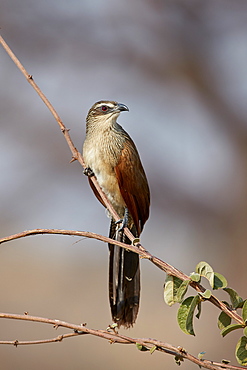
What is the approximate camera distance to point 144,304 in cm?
604

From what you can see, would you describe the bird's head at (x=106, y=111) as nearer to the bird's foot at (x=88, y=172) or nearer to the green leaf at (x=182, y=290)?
the bird's foot at (x=88, y=172)

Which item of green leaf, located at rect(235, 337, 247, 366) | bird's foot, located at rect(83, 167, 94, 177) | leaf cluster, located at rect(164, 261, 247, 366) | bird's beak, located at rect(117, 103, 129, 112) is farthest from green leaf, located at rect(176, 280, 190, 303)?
bird's beak, located at rect(117, 103, 129, 112)

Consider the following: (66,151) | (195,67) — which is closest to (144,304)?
(66,151)

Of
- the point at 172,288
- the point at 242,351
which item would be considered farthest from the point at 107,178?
the point at 242,351

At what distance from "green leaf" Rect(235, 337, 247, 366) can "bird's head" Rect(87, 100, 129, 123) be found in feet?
5.20

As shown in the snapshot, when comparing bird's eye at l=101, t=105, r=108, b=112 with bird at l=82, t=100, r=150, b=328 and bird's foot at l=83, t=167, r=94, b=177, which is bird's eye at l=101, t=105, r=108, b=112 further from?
bird's foot at l=83, t=167, r=94, b=177

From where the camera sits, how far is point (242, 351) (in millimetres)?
1008

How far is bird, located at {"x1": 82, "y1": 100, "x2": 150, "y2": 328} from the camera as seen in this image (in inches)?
73.7

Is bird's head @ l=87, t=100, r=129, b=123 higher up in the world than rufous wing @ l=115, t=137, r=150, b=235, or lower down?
higher up

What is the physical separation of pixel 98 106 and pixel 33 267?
5053 millimetres

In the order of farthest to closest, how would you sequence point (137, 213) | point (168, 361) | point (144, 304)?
point (144, 304) → point (168, 361) → point (137, 213)

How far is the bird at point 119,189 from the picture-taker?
6.14 feet

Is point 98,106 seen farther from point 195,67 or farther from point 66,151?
point 195,67

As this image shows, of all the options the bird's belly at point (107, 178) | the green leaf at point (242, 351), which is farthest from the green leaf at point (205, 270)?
the bird's belly at point (107, 178)
